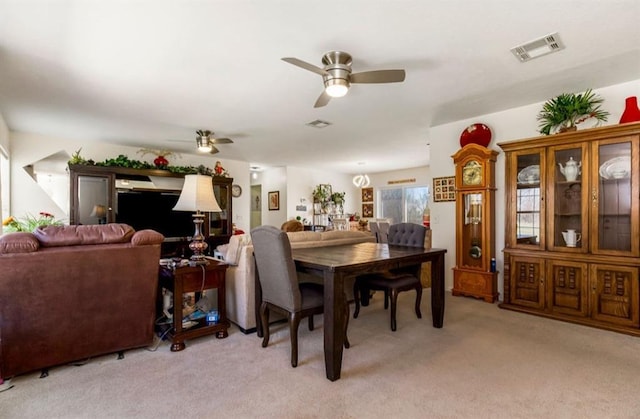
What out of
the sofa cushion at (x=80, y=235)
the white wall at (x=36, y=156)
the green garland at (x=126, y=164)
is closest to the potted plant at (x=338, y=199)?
the green garland at (x=126, y=164)

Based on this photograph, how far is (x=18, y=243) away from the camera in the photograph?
2.13 metres

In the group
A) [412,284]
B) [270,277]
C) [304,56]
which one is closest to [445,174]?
[412,284]

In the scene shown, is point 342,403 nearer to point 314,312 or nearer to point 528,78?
point 314,312

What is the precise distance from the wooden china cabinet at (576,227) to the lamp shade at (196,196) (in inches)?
133

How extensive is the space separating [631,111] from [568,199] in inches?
38.1

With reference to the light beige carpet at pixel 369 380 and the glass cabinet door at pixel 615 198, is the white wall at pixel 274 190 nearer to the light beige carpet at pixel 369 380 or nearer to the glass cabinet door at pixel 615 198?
the light beige carpet at pixel 369 380

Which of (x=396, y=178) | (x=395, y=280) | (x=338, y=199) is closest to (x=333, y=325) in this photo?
(x=395, y=280)

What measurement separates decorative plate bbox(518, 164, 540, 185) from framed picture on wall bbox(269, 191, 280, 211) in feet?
20.1

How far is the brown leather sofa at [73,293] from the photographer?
2.15 m

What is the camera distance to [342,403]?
1938 mm

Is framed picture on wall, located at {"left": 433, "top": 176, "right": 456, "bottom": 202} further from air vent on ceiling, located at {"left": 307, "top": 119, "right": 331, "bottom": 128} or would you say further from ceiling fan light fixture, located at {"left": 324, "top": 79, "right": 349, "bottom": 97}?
ceiling fan light fixture, located at {"left": 324, "top": 79, "right": 349, "bottom": 97}

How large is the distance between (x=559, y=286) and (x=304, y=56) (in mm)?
3461

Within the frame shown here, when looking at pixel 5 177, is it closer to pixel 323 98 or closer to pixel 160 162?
pixel 160 162

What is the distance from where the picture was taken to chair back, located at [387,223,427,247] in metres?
3.59
